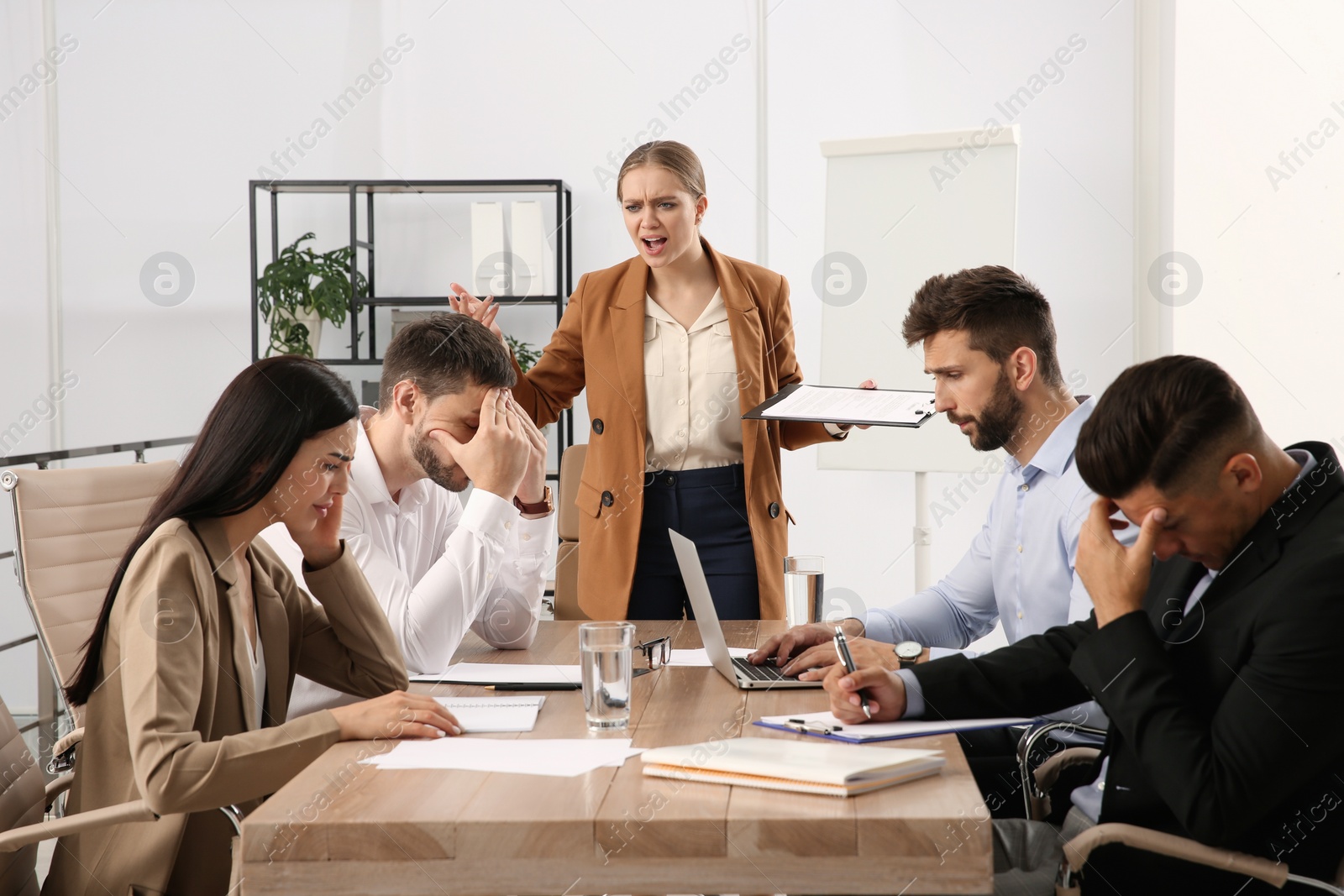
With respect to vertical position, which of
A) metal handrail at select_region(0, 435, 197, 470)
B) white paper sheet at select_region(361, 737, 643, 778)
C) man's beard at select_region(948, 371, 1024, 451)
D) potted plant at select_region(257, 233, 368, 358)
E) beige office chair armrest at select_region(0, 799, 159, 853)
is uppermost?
potted plant at select_region(257, 233, 368, 358)

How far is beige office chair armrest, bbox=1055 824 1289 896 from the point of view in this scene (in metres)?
1.15

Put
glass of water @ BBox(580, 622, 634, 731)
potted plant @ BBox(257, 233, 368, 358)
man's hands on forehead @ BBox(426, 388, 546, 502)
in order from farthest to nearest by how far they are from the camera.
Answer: potted plant @ BBox(257, 233, 368, 358) → man's hands on forehead @ BBox(426, 388, 546, 502) → glass of water @ BBox(580, 622, 634, 731)

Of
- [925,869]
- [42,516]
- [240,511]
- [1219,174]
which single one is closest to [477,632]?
[240,511]

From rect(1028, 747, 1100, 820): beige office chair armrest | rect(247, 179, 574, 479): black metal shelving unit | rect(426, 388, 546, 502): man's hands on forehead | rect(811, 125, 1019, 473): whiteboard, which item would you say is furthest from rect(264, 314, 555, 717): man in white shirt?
rect(247, 179, 574, 479): black metal shelving unit

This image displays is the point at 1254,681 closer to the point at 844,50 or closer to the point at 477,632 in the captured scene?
the point at 477,632

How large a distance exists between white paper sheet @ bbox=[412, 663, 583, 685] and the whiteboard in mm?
2128

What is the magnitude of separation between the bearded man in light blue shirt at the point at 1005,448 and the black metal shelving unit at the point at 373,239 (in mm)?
2149

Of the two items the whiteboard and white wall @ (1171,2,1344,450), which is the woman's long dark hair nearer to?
the whiteboard

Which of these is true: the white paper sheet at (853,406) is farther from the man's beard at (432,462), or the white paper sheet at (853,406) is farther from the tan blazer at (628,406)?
the man's beard at (432,462)

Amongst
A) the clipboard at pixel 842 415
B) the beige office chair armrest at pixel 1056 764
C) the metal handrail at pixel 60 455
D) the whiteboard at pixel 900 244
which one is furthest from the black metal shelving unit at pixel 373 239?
the beige office chair armrest at pixel 1056 764

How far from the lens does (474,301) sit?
9.09ft

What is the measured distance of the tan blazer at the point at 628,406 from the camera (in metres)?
2.53

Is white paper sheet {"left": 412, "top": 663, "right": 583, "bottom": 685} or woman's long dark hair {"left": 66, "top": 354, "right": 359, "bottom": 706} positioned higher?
woman's long dark hair {"left": 66, "top": 354, "right": 359, "bottom": 706}

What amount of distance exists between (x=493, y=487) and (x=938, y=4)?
2.94 meters
